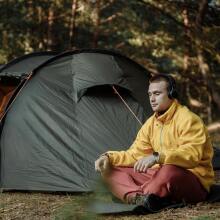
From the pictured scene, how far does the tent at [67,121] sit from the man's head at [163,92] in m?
1.52

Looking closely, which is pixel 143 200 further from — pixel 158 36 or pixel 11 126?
pixel 158 36

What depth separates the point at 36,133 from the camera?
622cm

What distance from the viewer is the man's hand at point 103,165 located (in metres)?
4.55

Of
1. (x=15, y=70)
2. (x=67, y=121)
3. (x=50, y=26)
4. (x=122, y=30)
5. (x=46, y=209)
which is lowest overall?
(x=122, y=30)

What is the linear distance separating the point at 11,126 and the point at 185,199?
8.28 feet

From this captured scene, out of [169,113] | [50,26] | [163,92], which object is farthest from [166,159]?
[50,26]

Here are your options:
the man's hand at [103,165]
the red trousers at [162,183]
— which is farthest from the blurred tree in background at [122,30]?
the man's hand at [103,165]

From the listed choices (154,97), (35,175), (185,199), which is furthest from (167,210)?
(35,175)

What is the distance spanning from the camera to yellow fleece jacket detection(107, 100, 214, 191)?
14.4 feet

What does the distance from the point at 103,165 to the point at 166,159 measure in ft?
1.95

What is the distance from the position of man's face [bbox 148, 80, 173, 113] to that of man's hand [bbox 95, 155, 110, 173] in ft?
2.12

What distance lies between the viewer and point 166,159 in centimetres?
428

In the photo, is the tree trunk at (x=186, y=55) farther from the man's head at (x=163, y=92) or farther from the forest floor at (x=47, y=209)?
the man's head at (x=163, y=92)

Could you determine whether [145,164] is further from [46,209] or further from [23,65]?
[23,65]
